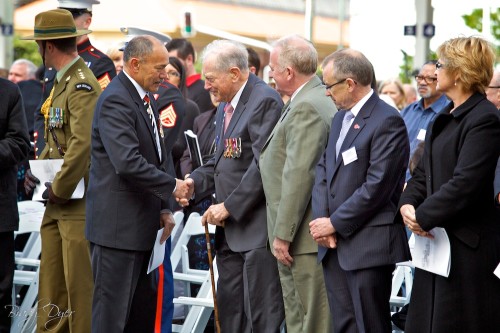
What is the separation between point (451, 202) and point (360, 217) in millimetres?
669

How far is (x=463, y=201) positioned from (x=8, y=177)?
11.9 feet

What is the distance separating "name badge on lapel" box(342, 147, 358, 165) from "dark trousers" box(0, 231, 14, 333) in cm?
279

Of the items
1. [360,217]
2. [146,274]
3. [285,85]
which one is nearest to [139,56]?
[285,85]

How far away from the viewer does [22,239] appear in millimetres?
10555

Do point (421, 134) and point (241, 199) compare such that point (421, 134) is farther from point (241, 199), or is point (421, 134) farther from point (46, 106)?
point (46, 106)

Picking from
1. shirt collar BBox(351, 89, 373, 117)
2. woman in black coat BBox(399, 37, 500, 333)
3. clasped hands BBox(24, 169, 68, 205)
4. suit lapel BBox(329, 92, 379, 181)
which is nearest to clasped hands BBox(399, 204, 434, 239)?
woman in black coat BBox(399, 37, 500, 333)

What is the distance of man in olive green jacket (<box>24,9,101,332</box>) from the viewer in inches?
268

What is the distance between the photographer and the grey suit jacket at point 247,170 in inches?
252

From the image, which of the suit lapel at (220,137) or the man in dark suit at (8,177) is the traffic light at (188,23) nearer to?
the man in dark suit at (8,177)

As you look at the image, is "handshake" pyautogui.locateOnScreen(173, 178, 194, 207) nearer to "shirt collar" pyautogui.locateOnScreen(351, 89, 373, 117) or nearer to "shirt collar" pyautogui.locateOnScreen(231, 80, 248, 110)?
"shirt collar" pyautogui.locateOnScreen(231, 80, 248, 110)

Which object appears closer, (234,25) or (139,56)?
(139,56)

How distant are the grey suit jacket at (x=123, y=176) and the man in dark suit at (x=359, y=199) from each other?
1060 mm

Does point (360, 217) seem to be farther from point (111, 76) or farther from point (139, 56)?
point (111, 76)

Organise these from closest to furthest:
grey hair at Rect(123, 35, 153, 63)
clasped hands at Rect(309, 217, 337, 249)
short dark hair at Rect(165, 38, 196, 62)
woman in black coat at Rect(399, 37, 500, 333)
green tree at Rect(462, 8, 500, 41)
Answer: woman in black coat at Rect(399, 37, 500, 333) < clasped hands at Rect(309, 217, 337, 249) < grey hair at Rect(123, 35, 153, 63) < short dark hair at Rect(165, 38, 196, 62) < green tree at Rect(462, 8, 500, 41)
